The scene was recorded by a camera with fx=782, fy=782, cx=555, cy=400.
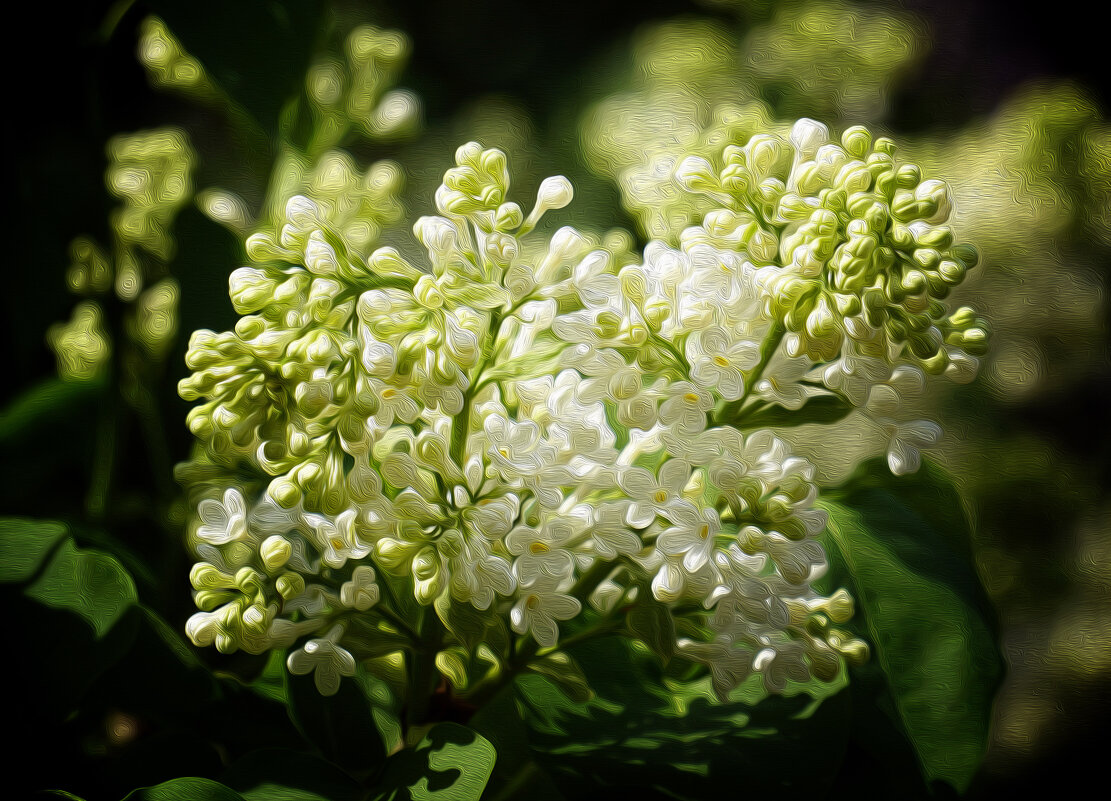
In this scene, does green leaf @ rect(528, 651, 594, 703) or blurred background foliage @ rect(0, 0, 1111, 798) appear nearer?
green leaf @ rect(528, 651, 594, 703)

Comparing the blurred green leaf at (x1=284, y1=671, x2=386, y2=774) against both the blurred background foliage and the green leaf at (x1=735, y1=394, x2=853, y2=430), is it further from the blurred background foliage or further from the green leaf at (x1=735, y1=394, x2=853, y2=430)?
the green leaf at (x1=735, y1=394, x2=853, y2=430)

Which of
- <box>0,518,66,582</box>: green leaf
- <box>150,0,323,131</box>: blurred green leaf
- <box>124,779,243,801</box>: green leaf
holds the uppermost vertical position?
<box>150,0,323,131</box>: blurred green leaf

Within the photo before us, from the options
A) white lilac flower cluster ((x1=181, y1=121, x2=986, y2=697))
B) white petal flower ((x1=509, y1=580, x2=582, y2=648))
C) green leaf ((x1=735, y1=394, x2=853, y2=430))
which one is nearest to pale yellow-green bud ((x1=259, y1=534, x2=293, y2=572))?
white lilac flower cluster ((x1=181, y1=121, x2=986, y2=697))

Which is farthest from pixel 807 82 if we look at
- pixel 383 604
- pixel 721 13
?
pixel 383 604

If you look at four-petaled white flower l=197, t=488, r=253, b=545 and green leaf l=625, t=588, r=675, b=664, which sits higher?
green leaf l=625, t=588, r=675, b=664

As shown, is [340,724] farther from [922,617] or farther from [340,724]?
[922,617]

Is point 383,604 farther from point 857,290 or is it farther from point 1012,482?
point 1012,482

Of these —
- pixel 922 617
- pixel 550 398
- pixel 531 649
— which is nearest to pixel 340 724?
pixel 531 649
